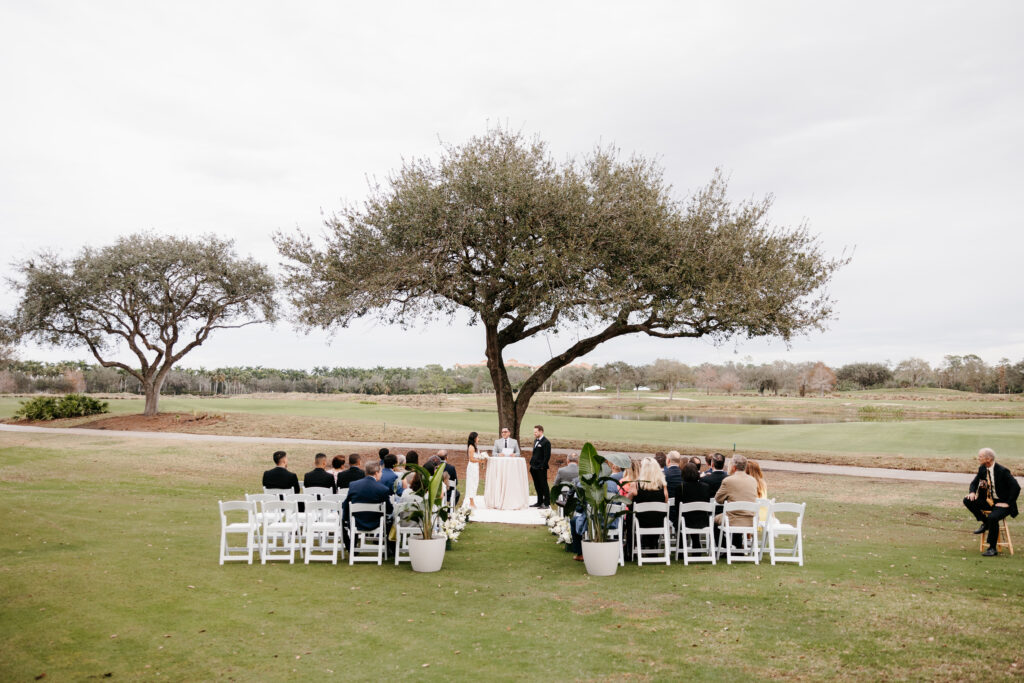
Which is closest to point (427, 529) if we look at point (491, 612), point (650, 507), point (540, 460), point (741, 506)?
point (491, 612)

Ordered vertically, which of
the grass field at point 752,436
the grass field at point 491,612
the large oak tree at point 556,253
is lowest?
the grass field at point 752,436

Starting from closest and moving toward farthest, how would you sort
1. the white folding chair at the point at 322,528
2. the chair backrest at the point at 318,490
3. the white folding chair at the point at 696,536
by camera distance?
the white folding chair at the point at 322,528, the white folding chair at the point at 696,536, the chair backrest at the point at 318,490

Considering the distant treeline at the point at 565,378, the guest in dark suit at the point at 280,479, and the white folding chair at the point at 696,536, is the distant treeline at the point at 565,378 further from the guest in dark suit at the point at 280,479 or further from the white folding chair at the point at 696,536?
the white folding chair at the point at 696,536

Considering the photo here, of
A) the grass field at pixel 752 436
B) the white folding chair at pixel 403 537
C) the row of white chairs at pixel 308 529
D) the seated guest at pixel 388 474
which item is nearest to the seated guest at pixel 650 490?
the row of white chairs at pixel 308 529

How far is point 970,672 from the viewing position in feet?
18.0

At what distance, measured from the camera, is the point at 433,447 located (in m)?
26.7

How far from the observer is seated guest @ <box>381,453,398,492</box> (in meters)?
10.5

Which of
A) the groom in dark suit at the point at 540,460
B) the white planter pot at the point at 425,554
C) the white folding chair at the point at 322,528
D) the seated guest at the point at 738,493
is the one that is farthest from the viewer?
the groom in dark suit at the point at 540,460

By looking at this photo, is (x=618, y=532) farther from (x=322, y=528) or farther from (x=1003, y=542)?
(x=1003, y=542)

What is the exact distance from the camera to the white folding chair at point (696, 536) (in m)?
9.54

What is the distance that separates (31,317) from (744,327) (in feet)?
121

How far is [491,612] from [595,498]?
7.44 feet

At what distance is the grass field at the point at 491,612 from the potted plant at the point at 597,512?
11.5 inches

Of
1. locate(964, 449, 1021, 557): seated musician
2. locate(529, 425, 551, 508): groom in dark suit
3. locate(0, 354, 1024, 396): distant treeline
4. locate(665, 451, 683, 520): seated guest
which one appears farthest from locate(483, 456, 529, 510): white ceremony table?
locate(0, 354, 1024, 396): distant treeline
